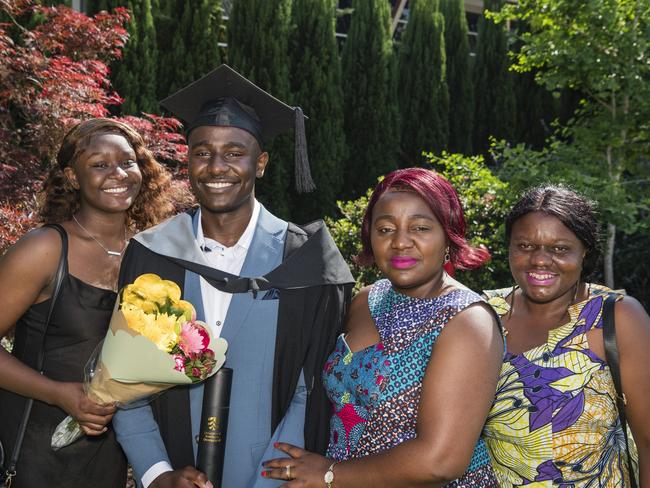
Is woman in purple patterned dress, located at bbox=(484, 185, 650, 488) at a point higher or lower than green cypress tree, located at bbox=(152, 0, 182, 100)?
lower

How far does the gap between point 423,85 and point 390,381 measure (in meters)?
9.93

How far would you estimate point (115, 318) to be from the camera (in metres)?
2.19

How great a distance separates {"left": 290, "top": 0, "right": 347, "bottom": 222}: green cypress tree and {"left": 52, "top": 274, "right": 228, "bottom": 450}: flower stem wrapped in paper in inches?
311

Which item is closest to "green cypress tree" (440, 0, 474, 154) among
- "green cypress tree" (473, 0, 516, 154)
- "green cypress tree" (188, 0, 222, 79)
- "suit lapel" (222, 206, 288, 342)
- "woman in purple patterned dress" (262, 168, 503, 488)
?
"green cypress tree" (473, 0, 516, 154)

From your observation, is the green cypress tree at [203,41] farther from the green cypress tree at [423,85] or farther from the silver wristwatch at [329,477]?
the silver wristwatch at [329,477]

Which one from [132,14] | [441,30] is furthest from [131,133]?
[441,30]

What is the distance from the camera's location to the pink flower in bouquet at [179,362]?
206 centimetres

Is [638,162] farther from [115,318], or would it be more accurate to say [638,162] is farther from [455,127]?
[115,318]

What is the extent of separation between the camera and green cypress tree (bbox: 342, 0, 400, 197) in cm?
1075

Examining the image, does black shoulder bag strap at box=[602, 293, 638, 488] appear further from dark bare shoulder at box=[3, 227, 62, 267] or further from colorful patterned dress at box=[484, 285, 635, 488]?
dark bare shoulder at box=[3, 227, 62, 267]

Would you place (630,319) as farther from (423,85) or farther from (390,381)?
(423,85)

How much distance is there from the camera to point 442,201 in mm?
2174

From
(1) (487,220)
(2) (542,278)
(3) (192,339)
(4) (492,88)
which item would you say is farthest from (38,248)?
(4) (492,88)

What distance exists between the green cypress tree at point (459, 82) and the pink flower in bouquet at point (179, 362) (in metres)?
10.2
